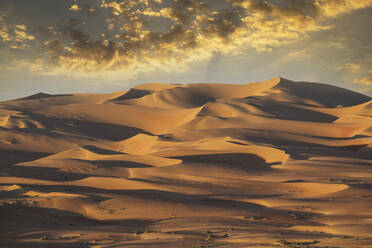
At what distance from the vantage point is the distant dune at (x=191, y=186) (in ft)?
36.0

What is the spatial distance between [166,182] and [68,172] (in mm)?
6510

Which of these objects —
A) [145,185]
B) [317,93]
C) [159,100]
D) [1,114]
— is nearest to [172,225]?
[145,185]

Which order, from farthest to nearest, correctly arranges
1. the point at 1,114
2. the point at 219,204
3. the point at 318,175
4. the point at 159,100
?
the point at 159,100, the point at 1,114, the point at 318,175, the point at 219,204

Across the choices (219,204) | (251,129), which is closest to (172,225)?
(219,204)

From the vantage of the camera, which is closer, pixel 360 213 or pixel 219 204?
pixel 360 213

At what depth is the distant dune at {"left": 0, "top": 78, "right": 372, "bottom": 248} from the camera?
1096 centimetres

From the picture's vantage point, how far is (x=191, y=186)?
18.6m

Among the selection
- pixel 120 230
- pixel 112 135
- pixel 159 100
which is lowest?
pixel 120 230

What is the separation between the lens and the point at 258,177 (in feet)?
69.1

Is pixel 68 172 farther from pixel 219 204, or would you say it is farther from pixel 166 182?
pixel 219 204

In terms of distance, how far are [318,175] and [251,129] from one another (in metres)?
16.3

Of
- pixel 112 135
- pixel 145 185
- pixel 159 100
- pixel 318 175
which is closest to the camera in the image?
pixel 145 185

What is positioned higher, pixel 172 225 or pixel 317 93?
pixel 317 93

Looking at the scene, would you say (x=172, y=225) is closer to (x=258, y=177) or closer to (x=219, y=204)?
(x=219, y=204)
